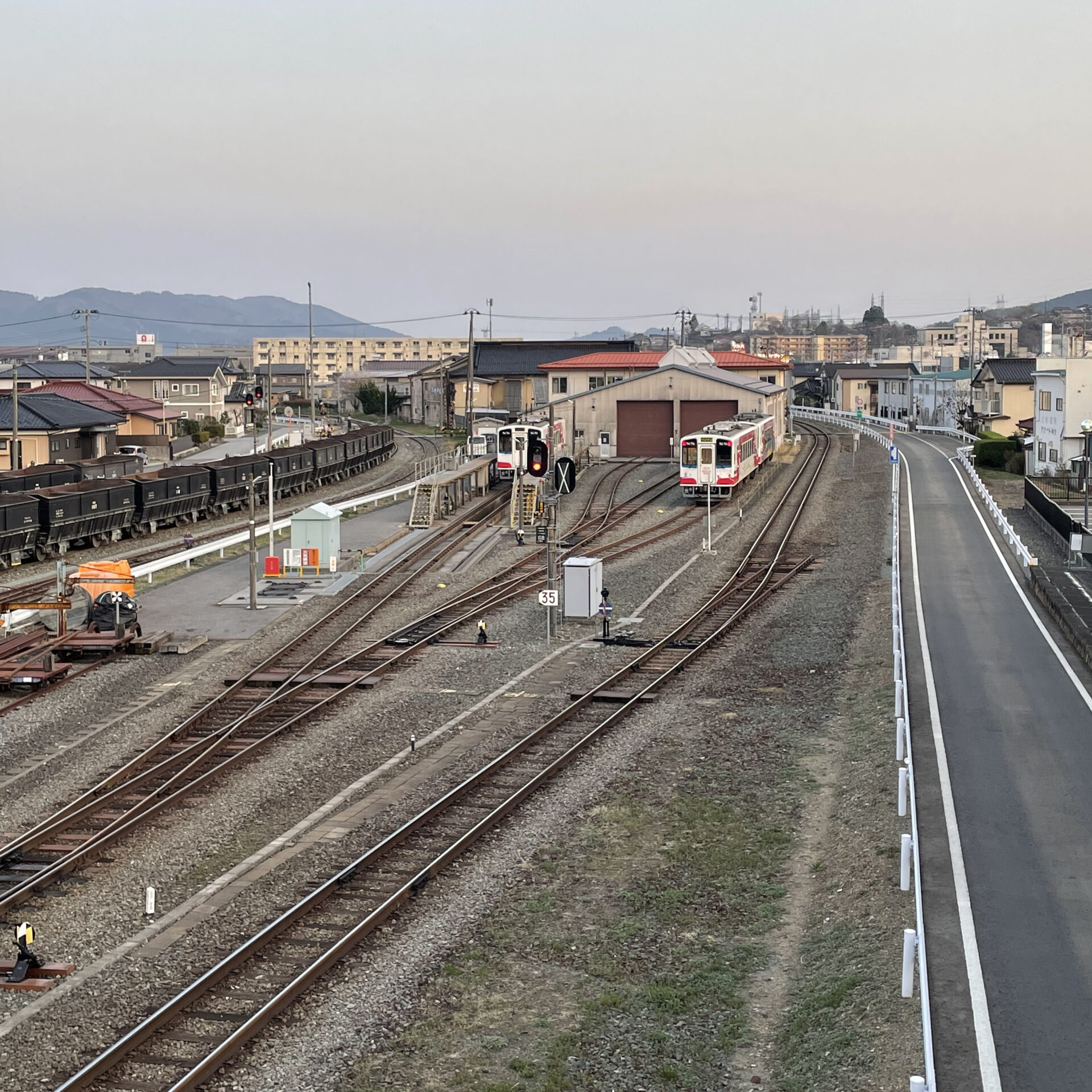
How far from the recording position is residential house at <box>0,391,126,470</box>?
5666 cm

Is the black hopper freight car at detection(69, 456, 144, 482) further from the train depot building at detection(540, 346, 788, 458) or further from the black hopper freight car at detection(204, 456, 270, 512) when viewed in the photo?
the train depot building at detection(540, 346, 788, 458)

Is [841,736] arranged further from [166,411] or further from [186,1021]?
[166,411]

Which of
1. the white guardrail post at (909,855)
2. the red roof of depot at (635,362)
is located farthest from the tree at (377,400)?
the white guardrail post at (909,855)

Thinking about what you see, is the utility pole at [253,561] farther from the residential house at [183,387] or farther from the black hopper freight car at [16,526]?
the residential house at [183,387]

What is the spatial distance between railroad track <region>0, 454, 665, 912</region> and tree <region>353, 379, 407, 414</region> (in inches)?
3369

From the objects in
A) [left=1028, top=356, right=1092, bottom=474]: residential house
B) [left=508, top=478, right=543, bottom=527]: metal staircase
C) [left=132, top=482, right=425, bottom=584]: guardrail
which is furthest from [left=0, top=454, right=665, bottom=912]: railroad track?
[left=1028, top=356, right=1092, bottom=474]: residential house

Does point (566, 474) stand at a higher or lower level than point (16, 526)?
higher

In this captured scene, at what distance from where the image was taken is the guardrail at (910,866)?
341 inches

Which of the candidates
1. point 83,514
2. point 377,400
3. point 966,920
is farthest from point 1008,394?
point 966,920

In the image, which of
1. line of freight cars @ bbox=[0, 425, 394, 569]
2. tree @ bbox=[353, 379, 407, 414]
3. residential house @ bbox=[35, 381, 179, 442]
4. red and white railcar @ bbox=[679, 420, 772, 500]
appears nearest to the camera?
line of freight cars @ bbox=[0, 425, 394, 569]

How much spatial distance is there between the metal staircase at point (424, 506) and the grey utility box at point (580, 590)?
15.8 m

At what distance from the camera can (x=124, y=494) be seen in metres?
40.9

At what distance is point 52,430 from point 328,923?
4972 cm

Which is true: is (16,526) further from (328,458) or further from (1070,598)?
(1070,598)
